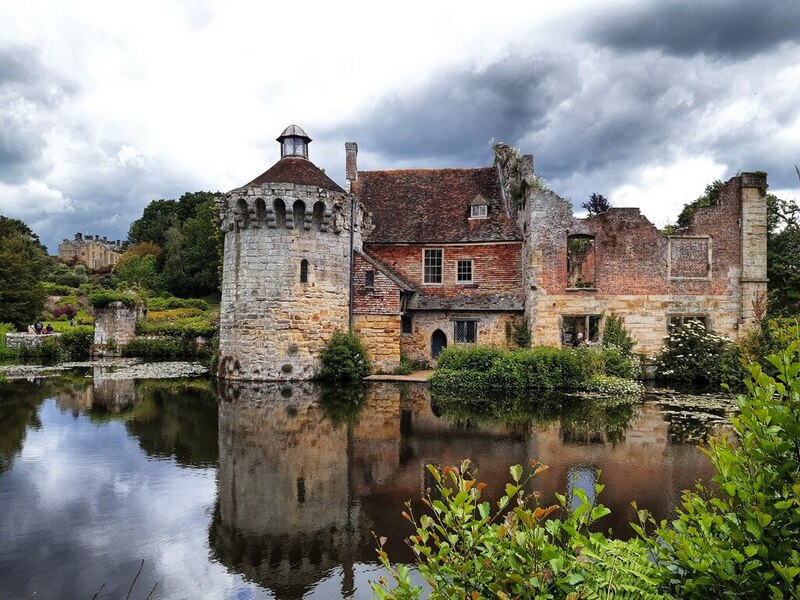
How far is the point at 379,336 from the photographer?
74.6 feet

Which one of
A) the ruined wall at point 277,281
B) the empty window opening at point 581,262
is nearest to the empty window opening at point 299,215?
the ruined wall at point 277,281

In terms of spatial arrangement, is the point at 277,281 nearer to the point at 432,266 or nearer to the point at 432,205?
the point at 432,266

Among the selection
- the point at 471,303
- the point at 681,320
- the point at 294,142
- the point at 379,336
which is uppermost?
the point at 294,142

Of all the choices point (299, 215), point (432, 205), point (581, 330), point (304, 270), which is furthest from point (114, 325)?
point (581, 330)

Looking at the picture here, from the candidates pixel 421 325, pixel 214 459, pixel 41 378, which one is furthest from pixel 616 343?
pixel 41 378

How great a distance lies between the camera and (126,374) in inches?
937

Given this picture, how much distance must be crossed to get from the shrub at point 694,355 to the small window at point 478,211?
32.4 feet

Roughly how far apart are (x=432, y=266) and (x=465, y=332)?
3.57m

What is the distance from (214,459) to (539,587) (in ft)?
30.8

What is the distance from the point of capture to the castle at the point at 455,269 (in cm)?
2119

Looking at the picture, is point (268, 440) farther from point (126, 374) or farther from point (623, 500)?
point (126, 374)

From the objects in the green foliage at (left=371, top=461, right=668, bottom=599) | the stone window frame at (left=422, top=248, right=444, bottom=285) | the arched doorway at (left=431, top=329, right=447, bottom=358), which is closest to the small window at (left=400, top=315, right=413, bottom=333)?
the arched doorway at (left=431, top=329, right=447, bottom=358)

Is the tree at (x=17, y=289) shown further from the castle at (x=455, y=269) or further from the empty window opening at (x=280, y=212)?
the empty window opening at (x=280, y=212)

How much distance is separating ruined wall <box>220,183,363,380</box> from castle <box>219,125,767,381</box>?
2.1 inches
